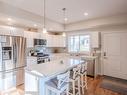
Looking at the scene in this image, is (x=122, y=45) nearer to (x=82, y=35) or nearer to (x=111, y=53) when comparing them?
(x=111, y=53)

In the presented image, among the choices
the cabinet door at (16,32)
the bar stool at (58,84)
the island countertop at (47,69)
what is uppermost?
the cabinet door at (16,32)

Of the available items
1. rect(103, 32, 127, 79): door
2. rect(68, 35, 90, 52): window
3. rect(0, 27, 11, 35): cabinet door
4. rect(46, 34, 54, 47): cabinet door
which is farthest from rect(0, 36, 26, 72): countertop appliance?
rect(103, 32, 127, 79): door

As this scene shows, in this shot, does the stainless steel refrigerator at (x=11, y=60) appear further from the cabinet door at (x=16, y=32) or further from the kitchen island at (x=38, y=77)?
the kitchen island at (x=38, y=77)

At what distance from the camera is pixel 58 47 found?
6.92 m

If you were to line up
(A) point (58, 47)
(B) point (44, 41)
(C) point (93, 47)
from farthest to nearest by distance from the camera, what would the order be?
1. (A) point (58, 47)
2. (B) point (44, 41)
3. (C) point (93, 47)

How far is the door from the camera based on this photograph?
450 centimetres

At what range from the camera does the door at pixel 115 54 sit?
14.8 ft

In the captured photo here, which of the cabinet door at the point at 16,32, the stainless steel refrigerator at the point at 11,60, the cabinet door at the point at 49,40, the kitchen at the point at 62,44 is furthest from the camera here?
the cabinet door at the point at 49,40

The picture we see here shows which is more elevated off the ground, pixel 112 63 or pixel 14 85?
pixel 112 63

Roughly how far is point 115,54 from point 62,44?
3025mm

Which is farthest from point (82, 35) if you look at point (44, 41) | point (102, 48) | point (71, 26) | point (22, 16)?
point (22, 16)

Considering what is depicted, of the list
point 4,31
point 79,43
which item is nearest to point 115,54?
point 79,43

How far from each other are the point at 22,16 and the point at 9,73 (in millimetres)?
2038

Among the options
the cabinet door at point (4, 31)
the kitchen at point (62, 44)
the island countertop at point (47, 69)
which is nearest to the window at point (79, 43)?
the kitchen at point (62, 44)
